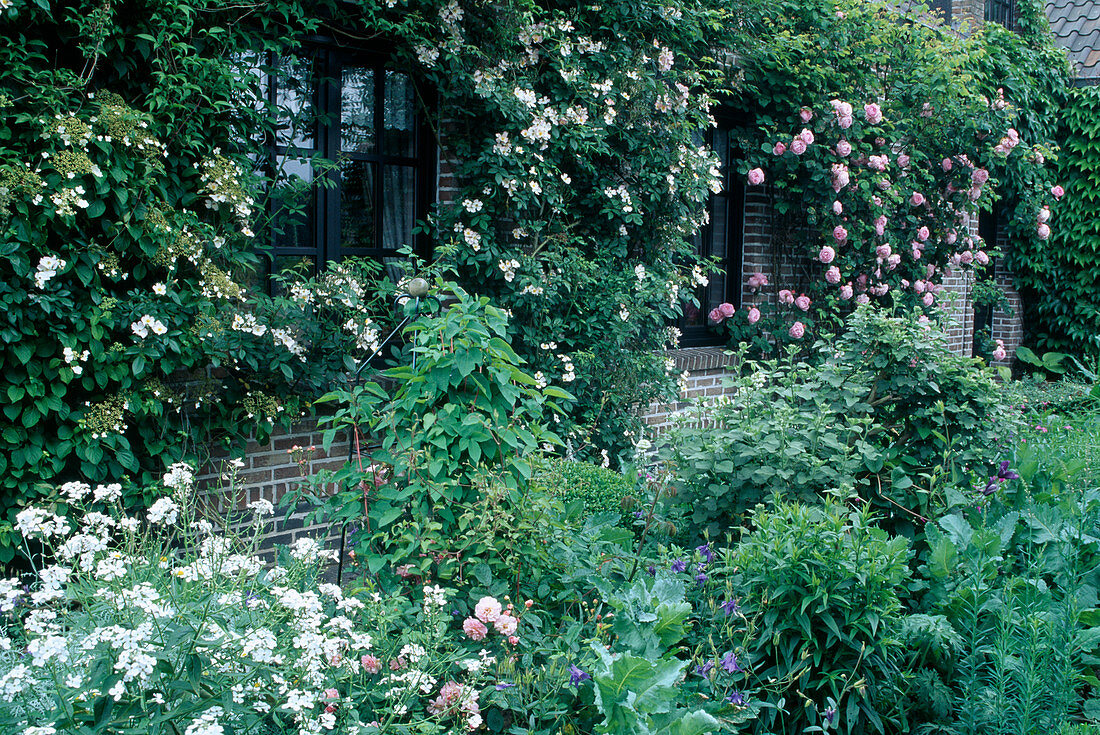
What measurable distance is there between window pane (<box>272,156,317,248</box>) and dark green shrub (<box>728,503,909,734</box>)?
2.65 metres

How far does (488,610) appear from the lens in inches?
87.6

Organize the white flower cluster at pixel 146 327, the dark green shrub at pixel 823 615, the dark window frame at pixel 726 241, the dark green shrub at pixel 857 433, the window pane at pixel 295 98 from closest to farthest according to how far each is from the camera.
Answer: the dark green shrub at pixel 823 615
the dark green shrub at pixel 857 433
the white flower cluster at pixel 146 327
the window pane at pixel 295 98
the dark window frame at pixel 726 241

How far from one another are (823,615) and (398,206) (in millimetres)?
3263

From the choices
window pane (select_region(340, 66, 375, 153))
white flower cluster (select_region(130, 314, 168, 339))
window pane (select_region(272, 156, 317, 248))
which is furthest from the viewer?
window pane (select_region(340, 66, 375, 153))

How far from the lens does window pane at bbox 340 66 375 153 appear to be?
4551 mm

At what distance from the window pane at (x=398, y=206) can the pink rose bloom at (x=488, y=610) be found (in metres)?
2.92

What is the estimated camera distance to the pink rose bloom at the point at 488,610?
7.27ft

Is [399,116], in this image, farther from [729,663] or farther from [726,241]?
[729,663]

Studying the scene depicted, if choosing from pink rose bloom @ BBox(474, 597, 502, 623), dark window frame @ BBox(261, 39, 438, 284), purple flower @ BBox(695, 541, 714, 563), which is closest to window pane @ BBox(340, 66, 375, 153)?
dark window frame @ BBox(261, 39, 438, 284)

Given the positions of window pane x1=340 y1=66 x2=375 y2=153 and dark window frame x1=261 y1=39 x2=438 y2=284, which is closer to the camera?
dark window frame x1=261 y1=39 x2=438 y2=284

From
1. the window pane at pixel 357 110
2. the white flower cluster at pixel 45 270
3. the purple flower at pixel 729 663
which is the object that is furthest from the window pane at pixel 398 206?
the purple flower at pixel 729 663

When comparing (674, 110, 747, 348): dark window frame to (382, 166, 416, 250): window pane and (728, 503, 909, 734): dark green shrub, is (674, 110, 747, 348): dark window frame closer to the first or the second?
(382, 166, 416, 250): window pane

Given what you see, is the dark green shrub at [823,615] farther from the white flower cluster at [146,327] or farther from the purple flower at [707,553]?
the white flower cluster at [146,327]

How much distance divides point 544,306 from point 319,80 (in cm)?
167
